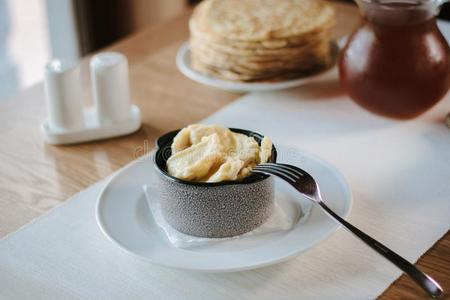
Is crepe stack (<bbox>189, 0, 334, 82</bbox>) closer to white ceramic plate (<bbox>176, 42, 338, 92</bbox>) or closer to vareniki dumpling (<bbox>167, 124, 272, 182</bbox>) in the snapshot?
white ceramic plate (<bbox>176, 42, 338, 92</bbox>)

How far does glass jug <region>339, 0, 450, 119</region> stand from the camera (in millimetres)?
1027

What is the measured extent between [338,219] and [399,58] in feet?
1.25

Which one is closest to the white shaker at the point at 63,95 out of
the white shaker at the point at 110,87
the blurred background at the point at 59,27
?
the white shaker at the point at 110,87

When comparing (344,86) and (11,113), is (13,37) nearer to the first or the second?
(11,113)

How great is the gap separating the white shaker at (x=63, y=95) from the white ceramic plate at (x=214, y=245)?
0.20 metres

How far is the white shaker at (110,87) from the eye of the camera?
3.48ft

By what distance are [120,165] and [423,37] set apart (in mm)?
480

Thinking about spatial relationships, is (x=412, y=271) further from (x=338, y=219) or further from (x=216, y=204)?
(x=216, y=204)

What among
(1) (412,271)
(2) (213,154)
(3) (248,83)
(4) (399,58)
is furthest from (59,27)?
(1) (412,271)

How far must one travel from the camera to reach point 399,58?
1035mm

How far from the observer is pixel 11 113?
1.19 m

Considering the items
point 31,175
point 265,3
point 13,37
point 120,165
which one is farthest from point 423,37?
point 13,37

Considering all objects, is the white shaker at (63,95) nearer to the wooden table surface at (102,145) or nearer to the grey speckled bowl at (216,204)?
the wooden table surface at (102,145)

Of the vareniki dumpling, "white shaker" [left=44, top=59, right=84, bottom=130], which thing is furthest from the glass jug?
"white shaker" [left=44, top=59, right=84, bottom=130]
